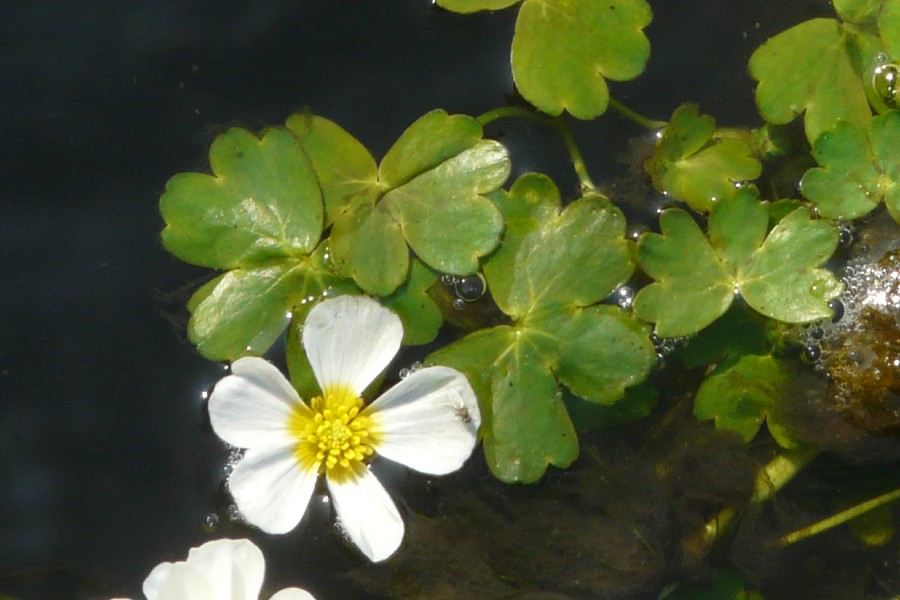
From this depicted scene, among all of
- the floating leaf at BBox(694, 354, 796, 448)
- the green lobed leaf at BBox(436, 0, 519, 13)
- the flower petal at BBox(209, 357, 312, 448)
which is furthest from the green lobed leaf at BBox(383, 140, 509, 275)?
the floating leaf at BBox(694, 354, 796, 448)

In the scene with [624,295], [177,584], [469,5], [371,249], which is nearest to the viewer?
[177,584]

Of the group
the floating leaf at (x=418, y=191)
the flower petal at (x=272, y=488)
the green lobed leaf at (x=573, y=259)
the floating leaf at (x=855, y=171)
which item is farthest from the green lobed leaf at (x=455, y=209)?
the floating leaf at (x=855, y=171)

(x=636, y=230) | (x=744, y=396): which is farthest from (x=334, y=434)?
(x=744, y=396)

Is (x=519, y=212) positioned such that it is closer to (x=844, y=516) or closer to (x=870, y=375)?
(x=870, y=375)

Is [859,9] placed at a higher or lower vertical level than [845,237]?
higher

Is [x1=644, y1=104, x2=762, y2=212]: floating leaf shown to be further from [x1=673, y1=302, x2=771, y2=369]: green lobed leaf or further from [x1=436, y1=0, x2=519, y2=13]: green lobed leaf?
[x1=436, y1=0, x2=519, y2=13]: green lobed leaf

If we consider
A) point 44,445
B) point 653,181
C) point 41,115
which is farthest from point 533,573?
point 41,115

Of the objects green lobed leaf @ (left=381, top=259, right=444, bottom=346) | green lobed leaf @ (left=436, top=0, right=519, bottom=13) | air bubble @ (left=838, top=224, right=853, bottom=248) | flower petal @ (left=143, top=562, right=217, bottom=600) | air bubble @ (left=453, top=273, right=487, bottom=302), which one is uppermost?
green lobed leaf @ (left=436, top=0, right=519, bottom=13)
